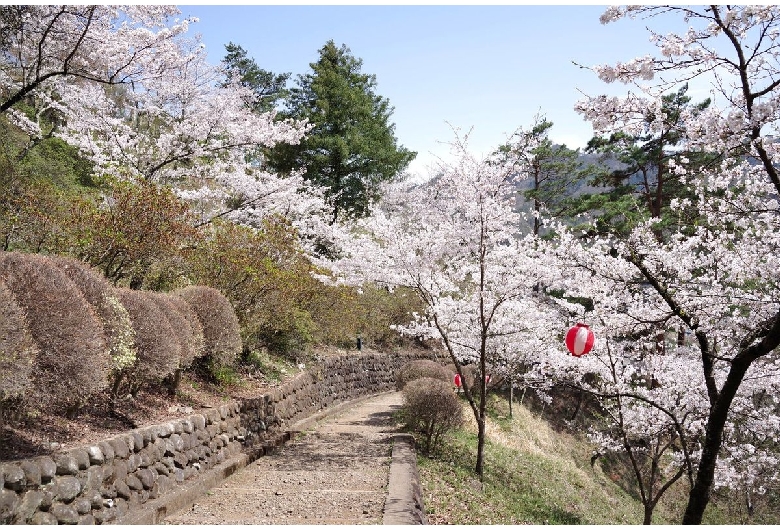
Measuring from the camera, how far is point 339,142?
772 inches

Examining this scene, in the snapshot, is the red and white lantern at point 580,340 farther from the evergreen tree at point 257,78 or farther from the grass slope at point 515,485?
the evergreen tree at point 257,78

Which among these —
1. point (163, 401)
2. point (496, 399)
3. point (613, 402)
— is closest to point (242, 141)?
point (163, 401)

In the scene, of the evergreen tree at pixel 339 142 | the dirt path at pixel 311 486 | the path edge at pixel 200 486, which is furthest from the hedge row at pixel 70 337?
the evergreen tree at pixel 339 142

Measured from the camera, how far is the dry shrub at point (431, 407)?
385 inches

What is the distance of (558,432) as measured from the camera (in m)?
20.4

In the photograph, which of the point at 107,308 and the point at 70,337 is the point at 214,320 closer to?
the point at 107,308

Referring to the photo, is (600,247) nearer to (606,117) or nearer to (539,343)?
(539,343)

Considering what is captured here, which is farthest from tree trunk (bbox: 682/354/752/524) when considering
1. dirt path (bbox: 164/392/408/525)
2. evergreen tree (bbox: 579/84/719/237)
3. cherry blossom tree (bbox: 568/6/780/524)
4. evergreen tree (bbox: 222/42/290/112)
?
evergreen tree (bbox: 222/42/290/112)

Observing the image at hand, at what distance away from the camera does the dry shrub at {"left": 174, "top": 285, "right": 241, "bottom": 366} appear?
311 inches

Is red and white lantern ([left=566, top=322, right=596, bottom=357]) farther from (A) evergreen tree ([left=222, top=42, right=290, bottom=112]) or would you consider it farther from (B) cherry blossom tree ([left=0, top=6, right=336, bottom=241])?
(A) evergreen tree ([left=222, top=42, right=290, bottom=112])

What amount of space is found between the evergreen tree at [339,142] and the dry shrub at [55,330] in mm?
15170

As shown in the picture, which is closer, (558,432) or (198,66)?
(198,66)

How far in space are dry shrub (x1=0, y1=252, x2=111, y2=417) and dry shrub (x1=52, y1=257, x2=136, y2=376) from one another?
58cm

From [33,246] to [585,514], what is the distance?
1082 centimetres
